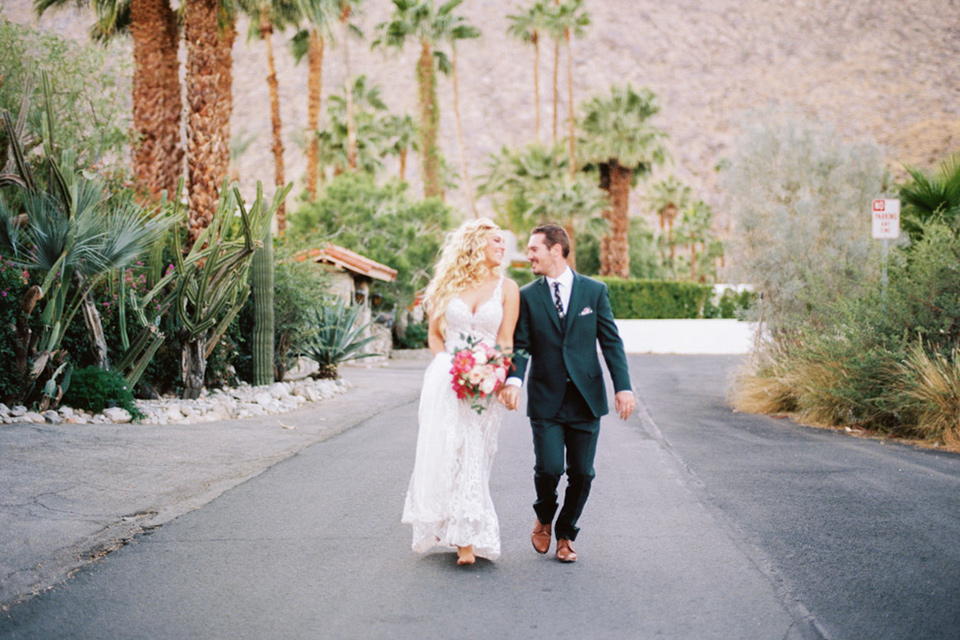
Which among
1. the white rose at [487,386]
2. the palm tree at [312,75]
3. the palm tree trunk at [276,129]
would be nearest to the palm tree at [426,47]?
the palm tree at [312,75]

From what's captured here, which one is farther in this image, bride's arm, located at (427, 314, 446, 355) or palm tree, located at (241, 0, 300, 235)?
palm tree, located at (241, 0, 300, 235)

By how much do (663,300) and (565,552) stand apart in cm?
4648

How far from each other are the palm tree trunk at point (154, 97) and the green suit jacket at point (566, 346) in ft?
52.2

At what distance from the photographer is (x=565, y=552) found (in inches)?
233

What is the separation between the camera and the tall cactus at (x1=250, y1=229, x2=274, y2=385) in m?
16.3

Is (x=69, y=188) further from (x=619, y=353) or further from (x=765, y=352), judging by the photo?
(x=765, y=352)

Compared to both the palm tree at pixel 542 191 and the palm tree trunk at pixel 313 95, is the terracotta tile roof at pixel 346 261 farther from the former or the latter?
the palm tree at pixel 542 191

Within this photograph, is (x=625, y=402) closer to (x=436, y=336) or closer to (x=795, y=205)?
(x=436, y=336)

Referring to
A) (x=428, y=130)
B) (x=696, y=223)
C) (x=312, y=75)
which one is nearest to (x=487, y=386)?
(x=312, y=75)

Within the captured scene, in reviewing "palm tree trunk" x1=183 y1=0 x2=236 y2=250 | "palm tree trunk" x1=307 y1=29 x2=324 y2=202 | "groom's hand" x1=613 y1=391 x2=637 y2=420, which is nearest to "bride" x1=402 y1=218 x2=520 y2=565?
"groom's hand" x1=613 y1=391 x2=637 y2=420

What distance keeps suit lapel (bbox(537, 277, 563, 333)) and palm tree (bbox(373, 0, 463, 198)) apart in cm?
3651

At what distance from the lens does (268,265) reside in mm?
16359

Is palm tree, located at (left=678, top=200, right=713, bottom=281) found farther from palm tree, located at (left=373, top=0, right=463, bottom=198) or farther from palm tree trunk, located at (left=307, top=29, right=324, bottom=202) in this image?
palm tree trunk, located at (left=307, top=29, right=324, bottom=202)

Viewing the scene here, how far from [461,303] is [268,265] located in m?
11.1
